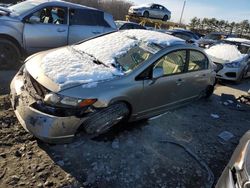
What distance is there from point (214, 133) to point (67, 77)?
290 centimetres

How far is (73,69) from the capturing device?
4.46m

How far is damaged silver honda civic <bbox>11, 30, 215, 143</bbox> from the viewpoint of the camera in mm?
3918

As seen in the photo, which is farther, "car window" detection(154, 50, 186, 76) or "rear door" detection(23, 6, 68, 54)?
"rear door" detection(23, 6, 68, 54)

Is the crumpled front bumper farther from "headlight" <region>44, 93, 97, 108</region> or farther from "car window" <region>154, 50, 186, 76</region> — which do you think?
"car window" <region>154, 50, 186, 76</region>

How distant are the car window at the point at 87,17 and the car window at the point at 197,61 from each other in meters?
3.51

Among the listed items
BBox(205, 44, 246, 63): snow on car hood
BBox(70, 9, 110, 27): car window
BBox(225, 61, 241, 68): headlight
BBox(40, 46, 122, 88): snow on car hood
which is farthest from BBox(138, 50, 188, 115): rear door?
BBox(205, 44, 246, 63): snow on car hood

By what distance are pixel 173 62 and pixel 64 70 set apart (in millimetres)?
1978

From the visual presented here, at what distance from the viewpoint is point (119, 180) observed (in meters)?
3.82

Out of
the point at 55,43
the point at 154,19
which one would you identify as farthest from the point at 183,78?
the point at 154,19

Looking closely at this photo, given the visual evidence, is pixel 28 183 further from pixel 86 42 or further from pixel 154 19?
pixel 154 19

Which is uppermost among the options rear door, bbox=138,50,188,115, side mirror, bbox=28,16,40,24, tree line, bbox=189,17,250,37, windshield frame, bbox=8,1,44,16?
windshield frame, bbox=8,1,44,16

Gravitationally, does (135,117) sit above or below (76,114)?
below

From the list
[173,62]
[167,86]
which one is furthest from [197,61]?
[167,86]

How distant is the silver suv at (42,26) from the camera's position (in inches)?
285
